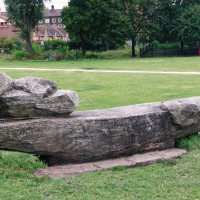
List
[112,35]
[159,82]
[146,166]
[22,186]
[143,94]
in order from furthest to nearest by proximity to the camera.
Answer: [112,35] < [159,82] < [143,94] < [146,166] < [22,186]

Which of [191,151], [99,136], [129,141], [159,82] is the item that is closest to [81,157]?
[99,136]

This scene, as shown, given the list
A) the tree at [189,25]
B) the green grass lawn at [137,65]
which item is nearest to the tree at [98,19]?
the tree at [189,25]

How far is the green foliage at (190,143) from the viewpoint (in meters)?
7.07

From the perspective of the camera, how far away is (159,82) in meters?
18.1

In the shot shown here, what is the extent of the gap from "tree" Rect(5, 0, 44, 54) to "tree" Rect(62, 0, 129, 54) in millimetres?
4049

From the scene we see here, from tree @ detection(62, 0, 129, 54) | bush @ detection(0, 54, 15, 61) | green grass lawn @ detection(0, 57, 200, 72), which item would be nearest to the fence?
tree @ detection(62, 0, 129, 54)

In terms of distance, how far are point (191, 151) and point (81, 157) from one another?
1862 mm

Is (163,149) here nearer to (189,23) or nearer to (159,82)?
(159,82)

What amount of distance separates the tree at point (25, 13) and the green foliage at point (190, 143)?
38254mm

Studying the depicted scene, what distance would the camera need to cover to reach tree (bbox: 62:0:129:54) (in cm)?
4178

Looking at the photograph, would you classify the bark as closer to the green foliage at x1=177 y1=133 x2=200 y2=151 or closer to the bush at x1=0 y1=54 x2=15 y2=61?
the green foliage at x1=177 y1=133 x2=200 y2=151

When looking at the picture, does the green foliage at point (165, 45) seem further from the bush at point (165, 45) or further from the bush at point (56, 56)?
the bush at point (56, 56)

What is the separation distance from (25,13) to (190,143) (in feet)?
133

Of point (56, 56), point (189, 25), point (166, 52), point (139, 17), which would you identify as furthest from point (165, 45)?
point (56, 56)
